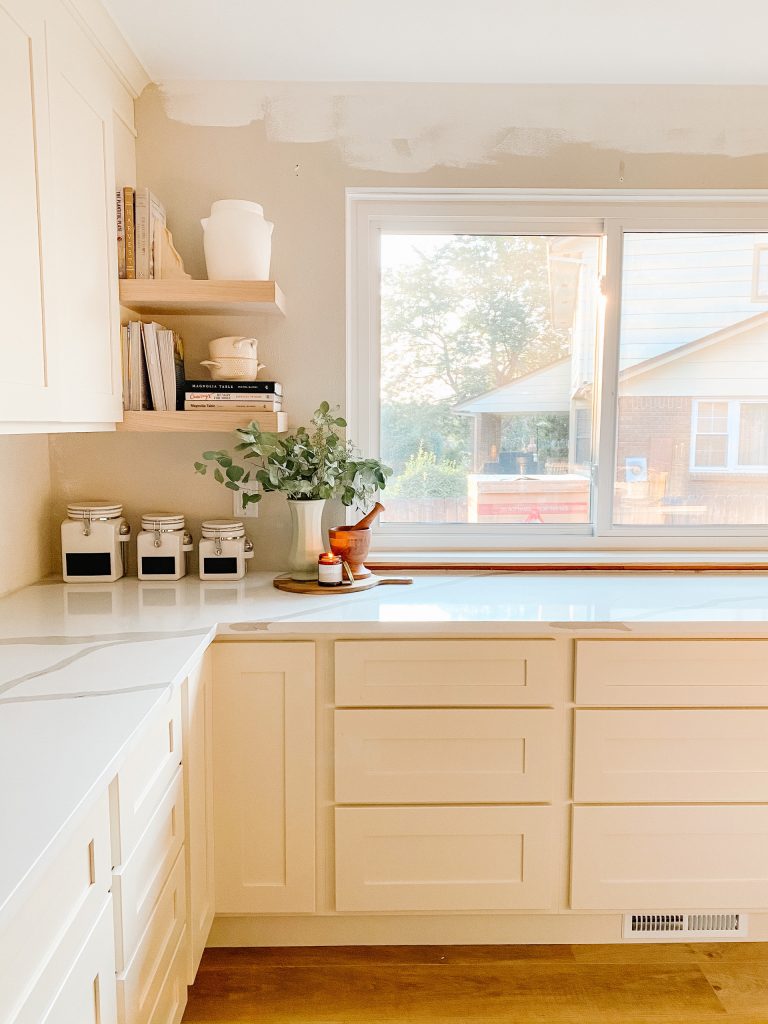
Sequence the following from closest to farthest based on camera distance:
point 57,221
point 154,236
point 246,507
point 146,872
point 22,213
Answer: point 146,872
point 22,213
point 57,221
point 154,236
point 246,507

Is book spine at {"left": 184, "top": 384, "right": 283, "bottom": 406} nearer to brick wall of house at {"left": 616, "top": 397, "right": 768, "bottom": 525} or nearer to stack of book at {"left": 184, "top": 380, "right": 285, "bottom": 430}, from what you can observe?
stack of book at {"left": 184, "top": 380, "right": 285, "bottom": 430}

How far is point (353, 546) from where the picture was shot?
209cm

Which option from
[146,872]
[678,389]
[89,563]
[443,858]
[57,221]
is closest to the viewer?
[146,872]

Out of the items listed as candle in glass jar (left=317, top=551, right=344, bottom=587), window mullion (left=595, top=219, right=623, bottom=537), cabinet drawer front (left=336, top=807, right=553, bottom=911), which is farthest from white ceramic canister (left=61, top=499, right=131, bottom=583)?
window mullion (left=595, top=219, right=623, bottom=537)

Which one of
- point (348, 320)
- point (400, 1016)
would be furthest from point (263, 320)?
point (400, 1016)

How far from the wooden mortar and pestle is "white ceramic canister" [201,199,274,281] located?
2.42ft

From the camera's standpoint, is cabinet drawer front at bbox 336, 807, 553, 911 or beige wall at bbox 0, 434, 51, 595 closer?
cabinet drawer front at bbox 336, 807, 553, 911

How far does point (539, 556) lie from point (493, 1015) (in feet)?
4.07

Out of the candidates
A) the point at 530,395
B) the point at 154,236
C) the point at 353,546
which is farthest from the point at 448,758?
the point at 154,236

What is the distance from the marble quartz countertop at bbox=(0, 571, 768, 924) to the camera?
960 millimetres

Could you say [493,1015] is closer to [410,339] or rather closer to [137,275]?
[410,339]

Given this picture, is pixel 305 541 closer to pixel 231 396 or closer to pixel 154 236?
pixel 231 396

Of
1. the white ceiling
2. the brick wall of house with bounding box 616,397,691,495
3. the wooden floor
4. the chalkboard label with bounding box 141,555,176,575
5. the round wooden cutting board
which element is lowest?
the wooden floor

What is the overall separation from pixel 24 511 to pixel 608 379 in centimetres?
180
